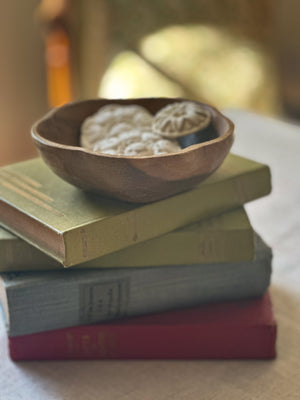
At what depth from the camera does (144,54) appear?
1.82 m

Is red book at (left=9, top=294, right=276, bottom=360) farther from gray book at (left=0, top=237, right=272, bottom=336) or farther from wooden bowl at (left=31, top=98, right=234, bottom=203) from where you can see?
wooden bowl at (left=31, top=98, right=234, bottom=203)

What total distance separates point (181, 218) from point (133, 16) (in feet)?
4.41

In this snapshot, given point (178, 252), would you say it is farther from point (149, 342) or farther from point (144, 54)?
point (144, 54)

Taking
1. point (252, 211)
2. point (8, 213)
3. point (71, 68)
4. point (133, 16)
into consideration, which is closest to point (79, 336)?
point (8, 213)

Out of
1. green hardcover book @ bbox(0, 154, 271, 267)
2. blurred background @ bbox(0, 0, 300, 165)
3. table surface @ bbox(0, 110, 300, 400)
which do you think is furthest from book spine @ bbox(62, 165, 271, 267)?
blurred background @ bbox(0, 0, 300, 165)

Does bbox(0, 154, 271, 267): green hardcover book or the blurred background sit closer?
bbox(0, 154, 271, 267): green hardcover book

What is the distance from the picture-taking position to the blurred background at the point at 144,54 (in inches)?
70.9

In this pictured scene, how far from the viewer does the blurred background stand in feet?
5.90

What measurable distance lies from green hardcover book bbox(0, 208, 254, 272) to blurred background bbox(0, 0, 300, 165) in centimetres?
133

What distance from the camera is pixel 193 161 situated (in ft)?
1.65

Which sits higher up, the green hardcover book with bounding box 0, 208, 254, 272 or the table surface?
the green hardcover book with bounding box 0, 208, 254, 272

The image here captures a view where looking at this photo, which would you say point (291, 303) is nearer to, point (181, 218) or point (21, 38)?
point (181, 218)

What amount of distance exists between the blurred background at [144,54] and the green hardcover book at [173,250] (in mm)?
1330

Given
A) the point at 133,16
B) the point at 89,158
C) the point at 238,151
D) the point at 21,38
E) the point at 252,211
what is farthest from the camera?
the point at 21,38
